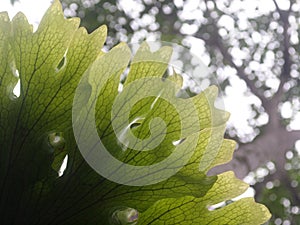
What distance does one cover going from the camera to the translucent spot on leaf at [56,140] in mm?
356

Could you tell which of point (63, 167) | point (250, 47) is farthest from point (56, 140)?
point (250, 47)

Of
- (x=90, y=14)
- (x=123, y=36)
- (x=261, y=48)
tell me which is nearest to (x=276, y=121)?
(x=261, y=48)

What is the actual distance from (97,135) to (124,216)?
2.2 inches

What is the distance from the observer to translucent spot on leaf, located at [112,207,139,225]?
1.18 ft

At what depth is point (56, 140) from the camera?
1.18ft

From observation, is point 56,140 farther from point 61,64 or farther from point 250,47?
point 250,47

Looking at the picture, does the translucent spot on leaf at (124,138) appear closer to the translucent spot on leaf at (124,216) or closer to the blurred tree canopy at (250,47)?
the translucent spot on leaf at (124,216)

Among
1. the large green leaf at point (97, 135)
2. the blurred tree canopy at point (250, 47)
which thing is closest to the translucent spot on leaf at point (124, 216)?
the large green leaf at point (97, 135)

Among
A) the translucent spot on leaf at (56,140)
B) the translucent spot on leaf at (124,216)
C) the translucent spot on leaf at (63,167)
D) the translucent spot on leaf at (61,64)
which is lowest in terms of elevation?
the translucent spot on leaf at (124,216)

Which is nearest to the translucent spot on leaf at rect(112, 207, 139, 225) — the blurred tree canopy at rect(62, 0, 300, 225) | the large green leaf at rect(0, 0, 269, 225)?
the large green leaf at rect(0, 0, 269, 225)

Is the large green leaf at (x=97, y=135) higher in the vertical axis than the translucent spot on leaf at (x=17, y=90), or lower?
lower

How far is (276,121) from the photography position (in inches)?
111

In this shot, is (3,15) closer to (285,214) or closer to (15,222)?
(15,222)

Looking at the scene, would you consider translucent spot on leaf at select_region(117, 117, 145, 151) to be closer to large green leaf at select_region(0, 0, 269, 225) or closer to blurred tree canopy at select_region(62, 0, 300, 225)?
large green leaf at select_region(0, 0, 269, 225)
